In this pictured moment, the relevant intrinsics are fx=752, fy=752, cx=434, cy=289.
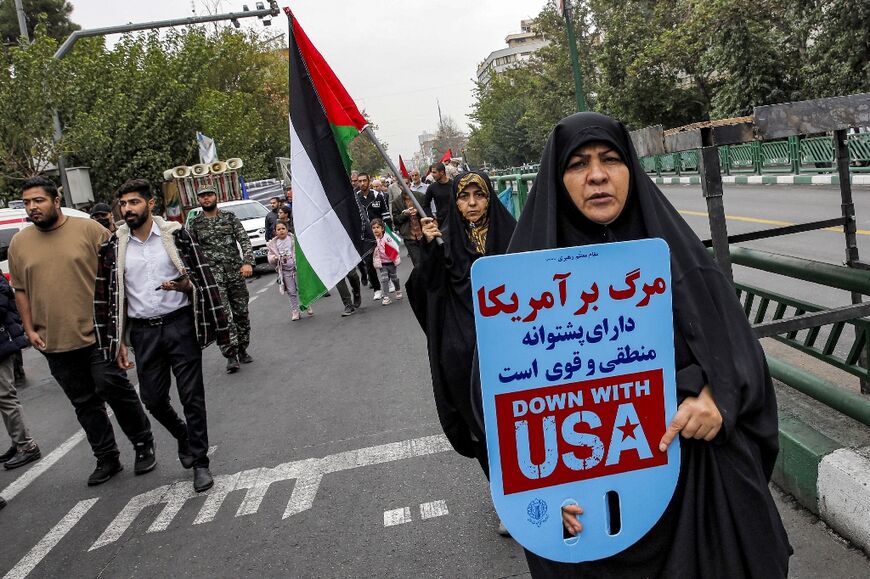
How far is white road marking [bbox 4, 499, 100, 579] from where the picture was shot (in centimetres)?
383

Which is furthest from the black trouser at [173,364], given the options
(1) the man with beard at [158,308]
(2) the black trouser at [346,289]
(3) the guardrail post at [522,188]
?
(3) the guardrail post at [522,188]

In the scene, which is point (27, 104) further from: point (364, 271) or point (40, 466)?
point (40, 466)

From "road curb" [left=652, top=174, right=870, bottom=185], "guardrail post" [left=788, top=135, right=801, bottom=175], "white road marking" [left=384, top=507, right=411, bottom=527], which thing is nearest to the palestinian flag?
"white road marking" [left=384, top=507, right=411, bottom=527]

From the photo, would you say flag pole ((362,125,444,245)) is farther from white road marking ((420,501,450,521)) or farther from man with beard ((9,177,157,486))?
man with beard ((9,177,157,486))

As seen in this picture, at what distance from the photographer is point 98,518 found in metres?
4.38

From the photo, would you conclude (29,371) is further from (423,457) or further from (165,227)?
(423,457)

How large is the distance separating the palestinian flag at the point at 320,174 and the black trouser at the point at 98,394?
1895 mm

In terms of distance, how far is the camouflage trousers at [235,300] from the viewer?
25.6 ft

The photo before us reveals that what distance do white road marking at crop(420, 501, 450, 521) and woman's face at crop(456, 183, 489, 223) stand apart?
147 cm

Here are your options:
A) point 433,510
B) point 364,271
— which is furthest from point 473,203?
point 364,271

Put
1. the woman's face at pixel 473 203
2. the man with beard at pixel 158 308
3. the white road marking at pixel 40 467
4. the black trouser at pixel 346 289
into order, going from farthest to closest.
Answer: the black trouser at pixel 346 289
the white road marking at pixel 40 467
the man with beard at pixel 158 308
the woman's face at pixel 473 203

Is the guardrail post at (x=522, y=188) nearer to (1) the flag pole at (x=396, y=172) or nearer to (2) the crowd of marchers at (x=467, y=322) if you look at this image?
(2) the crowd of marchers at (x=467, y=322)

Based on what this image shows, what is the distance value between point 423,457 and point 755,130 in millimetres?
2673

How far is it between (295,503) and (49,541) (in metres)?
1.37
